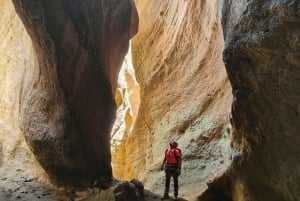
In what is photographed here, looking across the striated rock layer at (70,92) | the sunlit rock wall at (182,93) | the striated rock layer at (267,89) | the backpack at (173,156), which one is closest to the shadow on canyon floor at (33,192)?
the striated rock layer at (70,92)

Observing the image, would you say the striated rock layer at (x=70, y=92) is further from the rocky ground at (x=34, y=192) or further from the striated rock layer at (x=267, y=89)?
the striated rock layer at (x=267, y=89)

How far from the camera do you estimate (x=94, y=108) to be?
8180 millimetres

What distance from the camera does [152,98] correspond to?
41.0ft

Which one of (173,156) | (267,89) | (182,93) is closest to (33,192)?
(173,156)

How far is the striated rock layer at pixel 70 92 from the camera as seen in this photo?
7562 millimetres

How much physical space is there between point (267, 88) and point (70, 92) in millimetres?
3718

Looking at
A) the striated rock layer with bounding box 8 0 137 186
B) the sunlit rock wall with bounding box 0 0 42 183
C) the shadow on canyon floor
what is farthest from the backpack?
the sunlit rock wall with bounding box 0 0 42 183

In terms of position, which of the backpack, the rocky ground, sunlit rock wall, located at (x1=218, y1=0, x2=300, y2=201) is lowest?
the rocky ground

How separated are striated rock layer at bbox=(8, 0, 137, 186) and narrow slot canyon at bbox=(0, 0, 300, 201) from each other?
0.02 meters

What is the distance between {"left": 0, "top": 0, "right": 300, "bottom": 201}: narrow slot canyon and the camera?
5555 millimetres

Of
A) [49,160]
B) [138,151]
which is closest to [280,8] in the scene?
[49,160]

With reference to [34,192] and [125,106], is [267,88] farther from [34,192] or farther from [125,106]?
[125,106]

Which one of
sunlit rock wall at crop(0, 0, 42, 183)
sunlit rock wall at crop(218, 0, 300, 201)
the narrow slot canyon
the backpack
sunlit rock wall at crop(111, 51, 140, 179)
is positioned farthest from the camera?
sunlit rock wall at crop(111, 51, 140, 179)

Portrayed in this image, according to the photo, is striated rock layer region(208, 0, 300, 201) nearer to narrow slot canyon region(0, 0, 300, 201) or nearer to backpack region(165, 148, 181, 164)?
narrow slot canyon region(0, 0, 300, 201)
